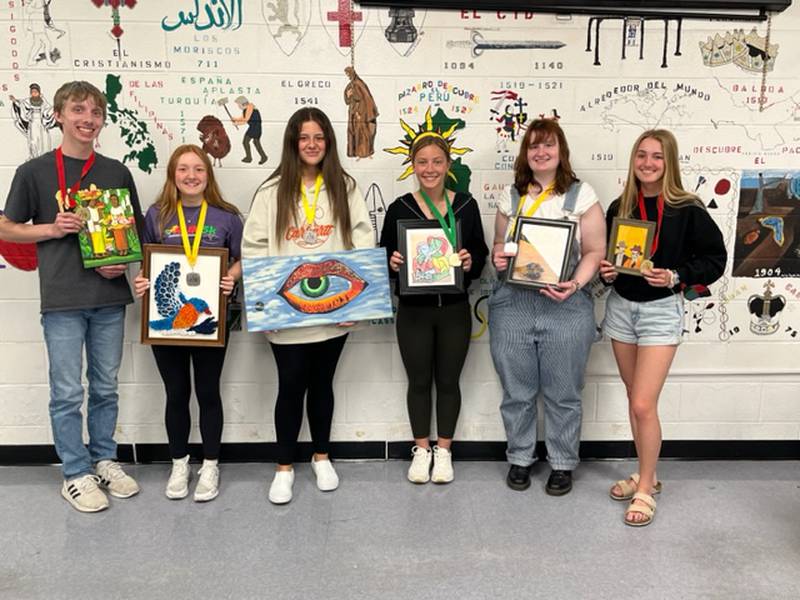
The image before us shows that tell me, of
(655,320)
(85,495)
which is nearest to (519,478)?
(655,320)

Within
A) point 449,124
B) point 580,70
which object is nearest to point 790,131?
point 580,70

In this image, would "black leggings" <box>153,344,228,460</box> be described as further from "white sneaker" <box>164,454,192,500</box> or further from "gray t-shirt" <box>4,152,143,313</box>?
"gray t-shirt" <box>4,152,143,313</box>

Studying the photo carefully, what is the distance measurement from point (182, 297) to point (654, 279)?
185cm

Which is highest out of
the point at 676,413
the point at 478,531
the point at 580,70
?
the point at 580,70

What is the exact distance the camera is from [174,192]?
8.84 feet

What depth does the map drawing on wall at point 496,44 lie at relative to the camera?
2863mm

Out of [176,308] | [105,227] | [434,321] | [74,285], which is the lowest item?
[434,321]

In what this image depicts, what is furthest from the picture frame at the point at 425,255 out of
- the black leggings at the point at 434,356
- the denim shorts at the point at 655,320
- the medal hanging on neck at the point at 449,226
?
the denim shorts at the point at 655,320

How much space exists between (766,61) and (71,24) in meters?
3.03

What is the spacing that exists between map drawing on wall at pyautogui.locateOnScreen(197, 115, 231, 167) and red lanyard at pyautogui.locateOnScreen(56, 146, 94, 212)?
0.48m

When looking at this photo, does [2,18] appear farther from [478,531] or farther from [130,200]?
[478,531]

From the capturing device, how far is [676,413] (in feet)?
10.5

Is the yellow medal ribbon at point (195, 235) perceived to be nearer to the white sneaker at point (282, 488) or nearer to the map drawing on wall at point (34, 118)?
the map drawing on wall at point (34, 118)

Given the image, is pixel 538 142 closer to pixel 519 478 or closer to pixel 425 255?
pixel 425 255
